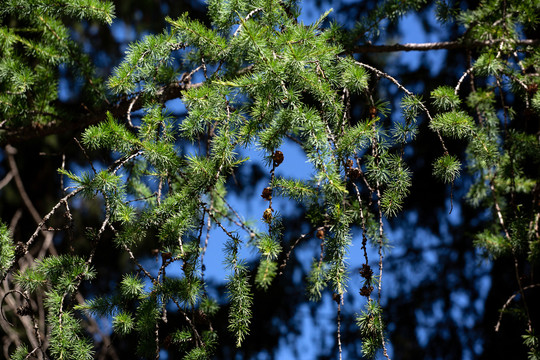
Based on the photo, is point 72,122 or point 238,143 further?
point 72,122

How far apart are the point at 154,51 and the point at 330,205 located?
687 mm

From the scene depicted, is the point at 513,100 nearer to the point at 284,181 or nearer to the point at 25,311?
the point at 284,181

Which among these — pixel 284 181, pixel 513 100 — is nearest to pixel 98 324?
pixel 284 181

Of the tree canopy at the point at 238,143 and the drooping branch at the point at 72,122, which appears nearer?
the tree canopy at the point at 238,143

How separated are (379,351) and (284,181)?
1.67 feet

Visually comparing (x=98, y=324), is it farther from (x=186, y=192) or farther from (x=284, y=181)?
(x=284, y=181)

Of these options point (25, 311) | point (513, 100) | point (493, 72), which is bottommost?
point (25, 311)

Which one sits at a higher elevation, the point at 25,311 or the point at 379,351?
the point at 25,311

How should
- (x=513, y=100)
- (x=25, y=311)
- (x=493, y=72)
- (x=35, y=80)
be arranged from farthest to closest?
(x=513, y=100) → (x=35, y=80) → (x=493, y=72) → (x=25, y=311)

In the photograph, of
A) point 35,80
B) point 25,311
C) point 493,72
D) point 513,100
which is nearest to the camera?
point 25,311

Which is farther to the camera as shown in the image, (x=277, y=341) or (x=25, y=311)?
(x=277, y=341)

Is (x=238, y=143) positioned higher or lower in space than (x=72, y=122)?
lower

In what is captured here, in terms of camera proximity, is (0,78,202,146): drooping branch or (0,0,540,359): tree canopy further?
(0,78,202,146): drooping branch

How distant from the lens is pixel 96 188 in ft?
4.28
